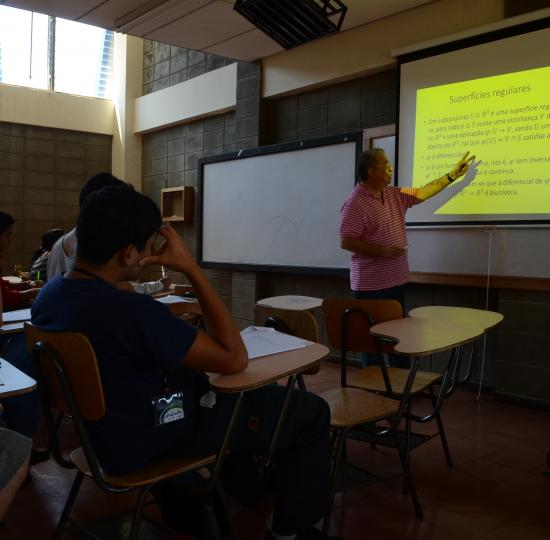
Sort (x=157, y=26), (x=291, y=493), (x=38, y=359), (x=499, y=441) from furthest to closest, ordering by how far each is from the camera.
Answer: (x=157, y=26), (x=499, y=441), (x=291, y=493), (x=38, y=359)

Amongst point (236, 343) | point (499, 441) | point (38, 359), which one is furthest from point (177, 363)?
point (499, 441)

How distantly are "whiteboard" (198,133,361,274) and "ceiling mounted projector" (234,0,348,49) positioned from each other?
A: 84cm

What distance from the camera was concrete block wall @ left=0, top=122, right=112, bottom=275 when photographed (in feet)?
23.5

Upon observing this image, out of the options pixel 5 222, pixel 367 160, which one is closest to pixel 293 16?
pixel 367 160

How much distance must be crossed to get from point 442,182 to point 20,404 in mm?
2640

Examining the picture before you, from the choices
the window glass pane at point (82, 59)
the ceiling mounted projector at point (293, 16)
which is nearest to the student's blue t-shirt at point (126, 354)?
the ceiling mounted projector at point (293, 16)

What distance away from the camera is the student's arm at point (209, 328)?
4.50 feet

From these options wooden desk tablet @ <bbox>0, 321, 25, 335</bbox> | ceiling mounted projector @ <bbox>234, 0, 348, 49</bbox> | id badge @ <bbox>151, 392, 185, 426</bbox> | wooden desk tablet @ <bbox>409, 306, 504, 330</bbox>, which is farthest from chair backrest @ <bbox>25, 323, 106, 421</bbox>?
ceiling mounted projector @ <bbox>234, 0, 348, 49</bbox>

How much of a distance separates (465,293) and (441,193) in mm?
704

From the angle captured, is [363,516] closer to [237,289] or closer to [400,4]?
[400,4]

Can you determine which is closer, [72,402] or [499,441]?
[72,402]

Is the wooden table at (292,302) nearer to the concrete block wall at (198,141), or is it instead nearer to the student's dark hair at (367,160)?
the student's dark hair at (367,160)

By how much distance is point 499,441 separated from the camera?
2.97 m

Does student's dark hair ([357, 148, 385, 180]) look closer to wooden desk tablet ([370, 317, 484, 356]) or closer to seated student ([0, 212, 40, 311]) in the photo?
wooden desk tablet ([370, 317, 484, 356])
